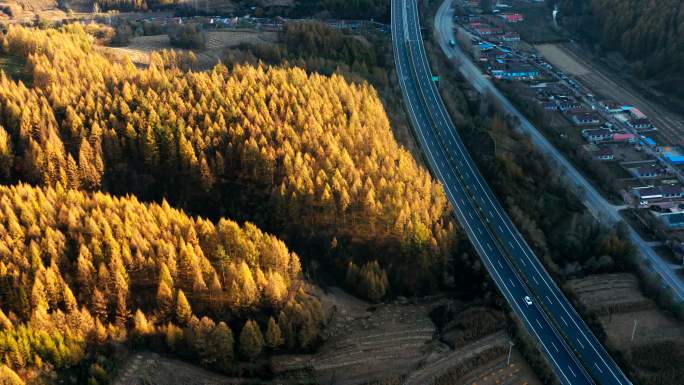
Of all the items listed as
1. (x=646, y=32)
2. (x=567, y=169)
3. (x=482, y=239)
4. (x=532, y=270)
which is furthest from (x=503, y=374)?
(x=646, y=32)

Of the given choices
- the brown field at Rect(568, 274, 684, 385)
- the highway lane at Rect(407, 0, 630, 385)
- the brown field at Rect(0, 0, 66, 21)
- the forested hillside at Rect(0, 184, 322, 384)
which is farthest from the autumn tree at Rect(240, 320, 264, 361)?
the brown field at Rect(0, 0, 66, 21)

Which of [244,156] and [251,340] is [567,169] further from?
[251,340]

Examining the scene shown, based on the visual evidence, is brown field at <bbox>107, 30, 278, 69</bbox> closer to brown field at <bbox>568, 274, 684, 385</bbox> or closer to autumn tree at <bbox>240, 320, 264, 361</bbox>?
autumn tree at <bbox>240, 320, 264, 361</bbox>

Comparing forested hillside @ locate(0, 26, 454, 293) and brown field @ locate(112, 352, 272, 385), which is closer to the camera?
brown field @ locate(112, 352, 272, 385)

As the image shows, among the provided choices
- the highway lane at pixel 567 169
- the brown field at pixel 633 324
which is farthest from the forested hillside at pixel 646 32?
the brown field at pixel 633 324

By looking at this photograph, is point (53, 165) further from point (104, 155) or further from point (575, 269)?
point (575, 269)

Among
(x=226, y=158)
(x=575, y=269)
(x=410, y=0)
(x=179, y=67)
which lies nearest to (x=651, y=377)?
(x=575, y=269)
